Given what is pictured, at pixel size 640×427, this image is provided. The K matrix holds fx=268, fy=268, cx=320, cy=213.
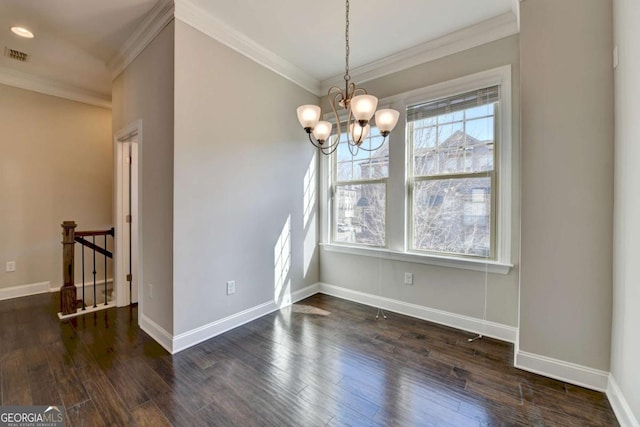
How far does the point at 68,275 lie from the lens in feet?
10.3

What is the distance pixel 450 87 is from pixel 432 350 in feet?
8.54

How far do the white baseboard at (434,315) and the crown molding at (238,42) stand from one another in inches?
114

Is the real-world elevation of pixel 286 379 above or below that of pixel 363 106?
below

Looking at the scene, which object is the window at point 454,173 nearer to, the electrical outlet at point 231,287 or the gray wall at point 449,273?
the gray wall at point 449,273

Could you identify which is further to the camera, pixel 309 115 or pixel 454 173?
pixel 454 173

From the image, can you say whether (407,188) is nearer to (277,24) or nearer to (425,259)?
(425,259)

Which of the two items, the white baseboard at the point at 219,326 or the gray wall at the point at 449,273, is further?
the gray wall at the point at 449,273

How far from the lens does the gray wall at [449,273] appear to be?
8.22 feet

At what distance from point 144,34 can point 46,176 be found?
284cm

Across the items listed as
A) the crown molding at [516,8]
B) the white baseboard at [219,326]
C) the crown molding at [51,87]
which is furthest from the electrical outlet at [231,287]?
the crown molding at [51,87]

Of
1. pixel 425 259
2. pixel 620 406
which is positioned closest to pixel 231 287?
pixel 425 259

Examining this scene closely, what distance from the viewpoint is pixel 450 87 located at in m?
2.81

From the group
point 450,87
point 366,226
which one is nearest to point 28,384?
point 366,226

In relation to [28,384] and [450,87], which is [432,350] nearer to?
[450,87]
